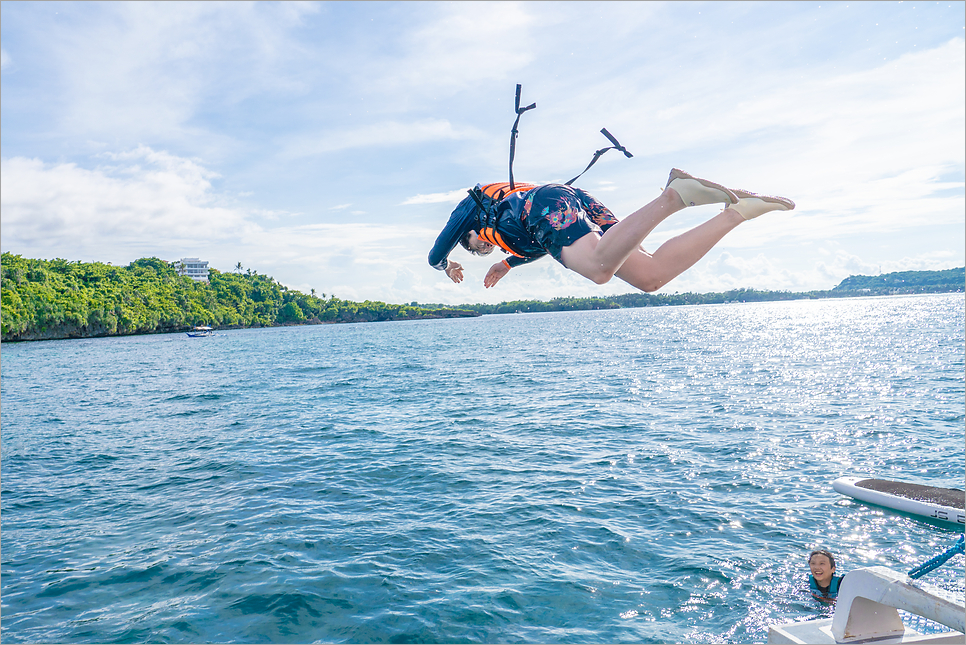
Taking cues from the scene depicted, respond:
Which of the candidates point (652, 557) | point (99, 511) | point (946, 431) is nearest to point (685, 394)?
point (946, 431)

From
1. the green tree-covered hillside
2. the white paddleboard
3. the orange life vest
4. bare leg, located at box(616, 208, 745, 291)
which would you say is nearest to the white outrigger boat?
bare leg, located at box(616, 208, 745, 291)

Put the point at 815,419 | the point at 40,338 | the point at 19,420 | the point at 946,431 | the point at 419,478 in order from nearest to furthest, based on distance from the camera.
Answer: the point at 419,478, the point at 946,431, the point at 815,419, the point at 19,420, the point at 40,338

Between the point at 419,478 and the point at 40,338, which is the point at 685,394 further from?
the point at 40,338

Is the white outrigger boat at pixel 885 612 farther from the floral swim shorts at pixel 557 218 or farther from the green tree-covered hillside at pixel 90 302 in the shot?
the green tree-covered hillside at pixel 90 302

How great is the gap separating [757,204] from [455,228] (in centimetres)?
198

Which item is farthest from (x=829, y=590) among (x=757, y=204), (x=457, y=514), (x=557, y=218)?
(x=557, y=218)

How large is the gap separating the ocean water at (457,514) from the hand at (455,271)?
827cm

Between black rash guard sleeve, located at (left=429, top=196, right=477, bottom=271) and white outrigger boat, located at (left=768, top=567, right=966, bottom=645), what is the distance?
22.1ft

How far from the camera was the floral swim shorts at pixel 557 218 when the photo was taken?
12.3 ft

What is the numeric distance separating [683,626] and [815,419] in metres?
23.0

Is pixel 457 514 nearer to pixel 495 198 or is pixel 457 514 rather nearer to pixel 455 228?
pixel 455 228

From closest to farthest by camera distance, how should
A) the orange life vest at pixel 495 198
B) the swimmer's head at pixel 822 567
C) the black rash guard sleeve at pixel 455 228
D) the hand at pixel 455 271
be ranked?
the orange life vest at pixel 495 198
the black rash guard sleeve at pixel 455 228
the hand at pixel 455 271
the swimmer's head at pixel 822 567

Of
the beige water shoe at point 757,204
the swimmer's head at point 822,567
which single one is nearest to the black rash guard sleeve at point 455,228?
the beige water shoe at point 757,204

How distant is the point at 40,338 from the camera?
12744 cm
